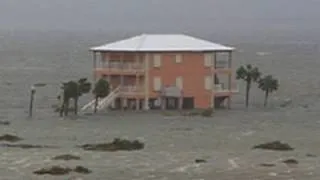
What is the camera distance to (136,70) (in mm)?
79000

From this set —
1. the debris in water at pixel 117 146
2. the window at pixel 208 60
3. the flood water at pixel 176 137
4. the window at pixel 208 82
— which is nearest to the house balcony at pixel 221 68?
the window at pixel 208 60

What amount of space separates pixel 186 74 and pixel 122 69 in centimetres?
413

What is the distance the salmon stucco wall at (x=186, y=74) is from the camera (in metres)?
79.4

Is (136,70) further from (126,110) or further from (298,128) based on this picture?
(298,128)

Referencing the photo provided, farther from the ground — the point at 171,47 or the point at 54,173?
the point at 171,47

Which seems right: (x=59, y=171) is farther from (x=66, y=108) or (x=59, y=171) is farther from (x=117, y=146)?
(x=66, y=108)

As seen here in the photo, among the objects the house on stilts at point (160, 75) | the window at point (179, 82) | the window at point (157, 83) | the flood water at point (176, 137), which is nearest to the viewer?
the flood water at point (176, 137)

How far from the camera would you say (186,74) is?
261 ft

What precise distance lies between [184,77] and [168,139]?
19.4 m

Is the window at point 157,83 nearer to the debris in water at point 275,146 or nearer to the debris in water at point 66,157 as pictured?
the debris in water at point 275,146

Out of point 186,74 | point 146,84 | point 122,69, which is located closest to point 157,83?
point 146,84

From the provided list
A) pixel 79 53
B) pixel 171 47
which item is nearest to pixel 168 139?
pixel 171 47

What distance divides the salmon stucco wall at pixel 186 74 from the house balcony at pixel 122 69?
2.54ft

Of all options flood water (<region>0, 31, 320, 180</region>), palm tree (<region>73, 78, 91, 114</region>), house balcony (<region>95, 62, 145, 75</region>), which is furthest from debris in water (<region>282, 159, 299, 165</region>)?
house balcony (<region>95, 62, 145, 75</region>)
